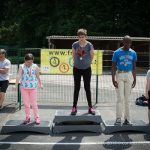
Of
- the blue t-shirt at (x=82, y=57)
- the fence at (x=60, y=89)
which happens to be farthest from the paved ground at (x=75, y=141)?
the fence at (x=60, y=89)

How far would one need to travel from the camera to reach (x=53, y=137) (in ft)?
28.5

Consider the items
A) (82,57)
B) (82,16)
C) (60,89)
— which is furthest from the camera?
(82,16)

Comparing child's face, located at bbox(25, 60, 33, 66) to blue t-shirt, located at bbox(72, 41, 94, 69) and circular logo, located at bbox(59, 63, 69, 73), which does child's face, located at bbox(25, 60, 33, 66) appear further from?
circular logo, located at bbox(59, 63, 69, 73)

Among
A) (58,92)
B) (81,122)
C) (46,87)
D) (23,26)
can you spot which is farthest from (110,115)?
(23,26)

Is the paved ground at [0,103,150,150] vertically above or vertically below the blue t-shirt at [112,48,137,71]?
below

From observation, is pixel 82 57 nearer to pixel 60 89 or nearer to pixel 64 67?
pixel 64 67

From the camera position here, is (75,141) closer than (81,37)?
Yes

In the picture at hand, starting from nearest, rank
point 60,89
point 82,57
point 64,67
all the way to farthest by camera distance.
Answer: point 82,57, point 64,67, point 60,89

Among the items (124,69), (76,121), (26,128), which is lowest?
(26,128)

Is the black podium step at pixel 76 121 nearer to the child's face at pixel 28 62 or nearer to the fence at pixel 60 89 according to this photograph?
the child's face at pixel 28 62

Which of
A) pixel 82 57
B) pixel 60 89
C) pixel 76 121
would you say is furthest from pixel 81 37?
pixel 60 89

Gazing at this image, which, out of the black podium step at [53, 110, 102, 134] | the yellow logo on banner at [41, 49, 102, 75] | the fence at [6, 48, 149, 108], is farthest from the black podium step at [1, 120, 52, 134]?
the yellow logo on banner at [41, 49, 102, 75]

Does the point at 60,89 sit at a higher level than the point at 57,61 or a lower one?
lower

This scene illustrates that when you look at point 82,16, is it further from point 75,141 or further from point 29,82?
point 75,141
